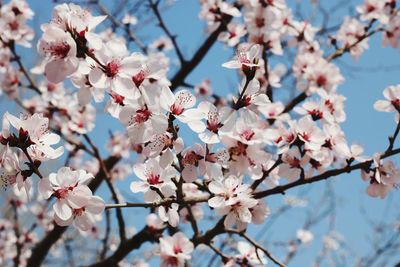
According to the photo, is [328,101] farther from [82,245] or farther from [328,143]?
[82,245]

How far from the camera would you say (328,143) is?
1.90m

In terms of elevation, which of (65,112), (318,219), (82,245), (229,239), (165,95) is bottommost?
(82,245)

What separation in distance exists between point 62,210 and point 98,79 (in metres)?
0.46

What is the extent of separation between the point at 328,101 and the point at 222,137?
2.57 feet

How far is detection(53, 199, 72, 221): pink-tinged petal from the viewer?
1.49 m

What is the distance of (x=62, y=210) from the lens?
59.0 inches

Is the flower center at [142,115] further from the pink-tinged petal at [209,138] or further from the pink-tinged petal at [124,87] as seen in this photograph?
the pink-tinged petal at [209,138]

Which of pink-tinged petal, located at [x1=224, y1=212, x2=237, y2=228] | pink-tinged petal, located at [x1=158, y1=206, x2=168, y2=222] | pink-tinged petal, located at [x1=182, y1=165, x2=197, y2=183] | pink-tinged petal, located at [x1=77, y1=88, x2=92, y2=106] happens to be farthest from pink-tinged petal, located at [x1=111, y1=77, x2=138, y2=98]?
pink-tinged petal, located at [x1=224, y1=212, x2=237, y2=228]

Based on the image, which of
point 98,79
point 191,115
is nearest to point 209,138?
point 191,115

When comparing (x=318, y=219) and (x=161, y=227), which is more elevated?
(x=161, y=227)

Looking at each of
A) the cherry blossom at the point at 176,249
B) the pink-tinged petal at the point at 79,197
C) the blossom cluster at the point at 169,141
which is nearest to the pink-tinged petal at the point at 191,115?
the blossom cluster at the point at 169,141

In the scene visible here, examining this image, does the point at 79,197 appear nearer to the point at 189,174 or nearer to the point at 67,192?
the point at 67,192

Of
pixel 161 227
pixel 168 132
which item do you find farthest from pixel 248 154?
pixel 161 227

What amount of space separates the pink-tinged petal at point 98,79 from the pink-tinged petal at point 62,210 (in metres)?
0.42
